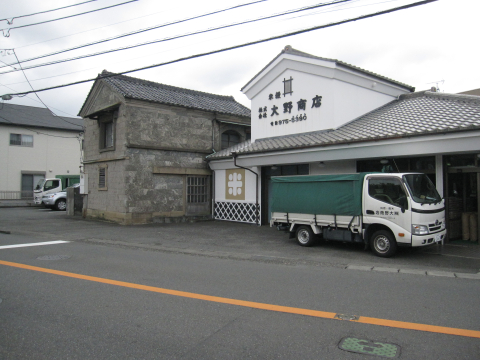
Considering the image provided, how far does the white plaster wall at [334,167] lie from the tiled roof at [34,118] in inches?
1122

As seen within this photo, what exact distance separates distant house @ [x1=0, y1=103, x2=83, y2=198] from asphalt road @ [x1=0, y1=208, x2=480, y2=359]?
83.9ft

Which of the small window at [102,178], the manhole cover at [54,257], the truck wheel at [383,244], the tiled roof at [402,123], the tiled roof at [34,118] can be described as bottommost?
the manhole cover at [54,257]

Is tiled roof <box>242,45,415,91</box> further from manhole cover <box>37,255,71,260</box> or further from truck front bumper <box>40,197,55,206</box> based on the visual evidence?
truck front bumper <box>40,197,55,206</box>

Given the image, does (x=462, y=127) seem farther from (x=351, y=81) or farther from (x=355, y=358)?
(x=355, y=358)

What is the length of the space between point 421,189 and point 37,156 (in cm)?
3345

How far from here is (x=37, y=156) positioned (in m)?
32.9

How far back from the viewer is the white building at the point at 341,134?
10555 mm

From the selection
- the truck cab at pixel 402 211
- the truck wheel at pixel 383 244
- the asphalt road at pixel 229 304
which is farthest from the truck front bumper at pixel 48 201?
the truck wheel at pixel 383 244

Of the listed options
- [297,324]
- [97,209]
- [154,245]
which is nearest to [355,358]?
[297,324]

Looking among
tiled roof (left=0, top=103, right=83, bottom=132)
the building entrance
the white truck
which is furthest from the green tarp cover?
tiled roof (left=0, top=103, right=83, bottom=132)

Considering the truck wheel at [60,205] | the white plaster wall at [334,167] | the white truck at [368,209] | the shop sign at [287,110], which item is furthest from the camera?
the truck wheel at [60,205]

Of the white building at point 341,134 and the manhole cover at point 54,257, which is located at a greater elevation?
the white building at point 341,134

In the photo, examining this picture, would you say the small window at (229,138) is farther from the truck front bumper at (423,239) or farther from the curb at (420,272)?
the curb at (420,272)

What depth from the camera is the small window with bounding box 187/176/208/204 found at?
1833cm
